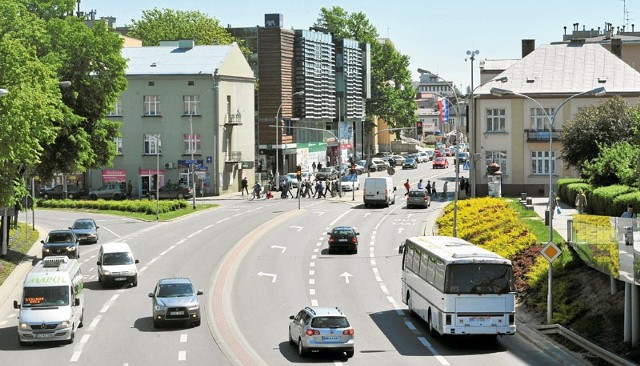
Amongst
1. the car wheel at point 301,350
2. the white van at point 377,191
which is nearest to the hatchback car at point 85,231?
the white van at point 377,191

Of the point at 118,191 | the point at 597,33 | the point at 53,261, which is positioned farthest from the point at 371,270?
the point at 597,33

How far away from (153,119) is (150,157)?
3565 mm

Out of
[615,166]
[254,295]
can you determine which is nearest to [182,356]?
[254,295]

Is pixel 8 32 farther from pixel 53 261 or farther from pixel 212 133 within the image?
pixel 212 133

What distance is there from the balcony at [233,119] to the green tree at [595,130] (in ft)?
121

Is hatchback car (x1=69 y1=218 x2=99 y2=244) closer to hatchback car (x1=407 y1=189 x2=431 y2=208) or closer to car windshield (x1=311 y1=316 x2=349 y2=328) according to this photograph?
hatchback car (x1=407 y1=189 x2=431 y2=208)

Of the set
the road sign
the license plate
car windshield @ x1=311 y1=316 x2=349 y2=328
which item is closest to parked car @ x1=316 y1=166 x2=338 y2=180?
the road sign

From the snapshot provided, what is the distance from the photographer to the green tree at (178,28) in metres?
141

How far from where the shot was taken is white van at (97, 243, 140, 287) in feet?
153

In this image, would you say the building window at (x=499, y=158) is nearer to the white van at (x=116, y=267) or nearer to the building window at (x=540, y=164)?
the building window at (x=540, y=164)

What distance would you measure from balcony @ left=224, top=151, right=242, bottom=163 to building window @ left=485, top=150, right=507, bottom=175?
25863mm

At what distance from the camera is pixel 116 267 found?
154 feet

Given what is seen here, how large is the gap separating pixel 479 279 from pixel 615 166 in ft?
101

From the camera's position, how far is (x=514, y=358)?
31234 millimetres
